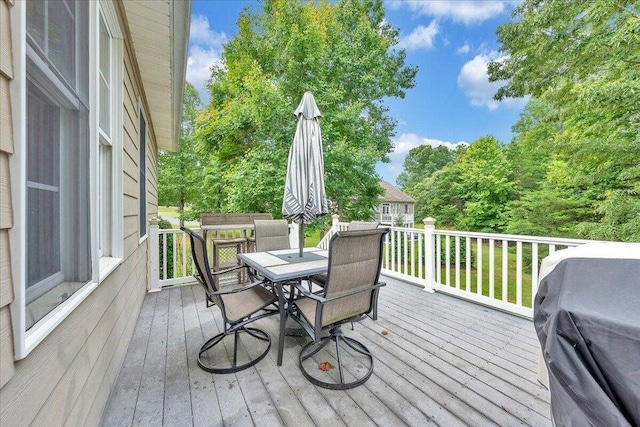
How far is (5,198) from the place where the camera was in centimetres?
76

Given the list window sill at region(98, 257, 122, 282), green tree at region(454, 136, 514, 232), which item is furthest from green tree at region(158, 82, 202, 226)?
green tree at region(454, 136, 514, 232)

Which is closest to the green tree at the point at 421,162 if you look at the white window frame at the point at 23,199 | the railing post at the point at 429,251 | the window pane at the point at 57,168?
the railing post at the point at 429,251

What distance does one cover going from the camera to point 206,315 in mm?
3402

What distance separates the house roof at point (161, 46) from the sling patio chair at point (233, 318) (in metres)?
1.90

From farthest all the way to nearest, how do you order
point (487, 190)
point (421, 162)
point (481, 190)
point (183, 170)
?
point (421, 162) < point (481, 190) < point (487, 190) < point (183, 170)

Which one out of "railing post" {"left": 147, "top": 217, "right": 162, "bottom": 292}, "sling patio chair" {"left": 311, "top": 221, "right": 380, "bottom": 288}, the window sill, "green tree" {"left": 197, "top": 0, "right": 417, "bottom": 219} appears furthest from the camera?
"green tree" {"left": 197, "top": 0, "right": 417, "bottom": 219}

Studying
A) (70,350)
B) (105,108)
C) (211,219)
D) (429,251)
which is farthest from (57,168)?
(429,251)

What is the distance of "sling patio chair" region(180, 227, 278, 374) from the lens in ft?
7.21

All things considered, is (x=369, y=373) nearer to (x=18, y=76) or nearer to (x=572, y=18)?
(x=18, y=76)

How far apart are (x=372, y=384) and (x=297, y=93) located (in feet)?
28.6

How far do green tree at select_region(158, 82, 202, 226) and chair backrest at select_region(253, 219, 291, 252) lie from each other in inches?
395

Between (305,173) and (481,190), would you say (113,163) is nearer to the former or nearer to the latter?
(305,173)

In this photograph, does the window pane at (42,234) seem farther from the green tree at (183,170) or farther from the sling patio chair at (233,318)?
the green tree at (183,170)

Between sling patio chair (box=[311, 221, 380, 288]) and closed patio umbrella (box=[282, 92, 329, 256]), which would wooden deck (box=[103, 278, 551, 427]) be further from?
closed patio umbrella (box=[282, 92, 329, 256])
